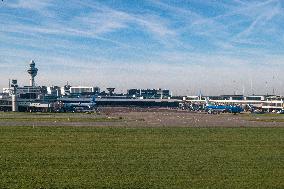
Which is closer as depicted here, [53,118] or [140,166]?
[140,166]

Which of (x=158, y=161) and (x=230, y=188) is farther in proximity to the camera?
(x=158, y=161)

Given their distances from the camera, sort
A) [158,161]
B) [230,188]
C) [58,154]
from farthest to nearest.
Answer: [58,154], [158,161], [230,188]

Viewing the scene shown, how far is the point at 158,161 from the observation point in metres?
27.5

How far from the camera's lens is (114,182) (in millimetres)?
20656

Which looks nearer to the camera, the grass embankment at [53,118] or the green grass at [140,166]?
the green grass at [140,166]

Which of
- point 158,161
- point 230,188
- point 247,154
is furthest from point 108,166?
point 247,154

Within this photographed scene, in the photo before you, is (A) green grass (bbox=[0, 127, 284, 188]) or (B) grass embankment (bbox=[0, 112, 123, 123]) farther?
(B) grass embankment (bbox=[0, 112, 123, 123])

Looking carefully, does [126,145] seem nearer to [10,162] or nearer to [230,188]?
[10,162]

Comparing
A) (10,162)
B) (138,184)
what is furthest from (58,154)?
(138,184)

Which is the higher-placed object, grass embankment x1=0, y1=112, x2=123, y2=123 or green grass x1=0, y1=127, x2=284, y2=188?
green grass x1=0, y1=127, x2=284, y2=188

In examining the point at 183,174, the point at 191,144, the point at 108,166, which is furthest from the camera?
the point at 191,144

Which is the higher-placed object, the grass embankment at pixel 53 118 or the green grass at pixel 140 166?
the green grass at pixel 140 166

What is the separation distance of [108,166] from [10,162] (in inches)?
240

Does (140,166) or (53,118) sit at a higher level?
(140,166)
